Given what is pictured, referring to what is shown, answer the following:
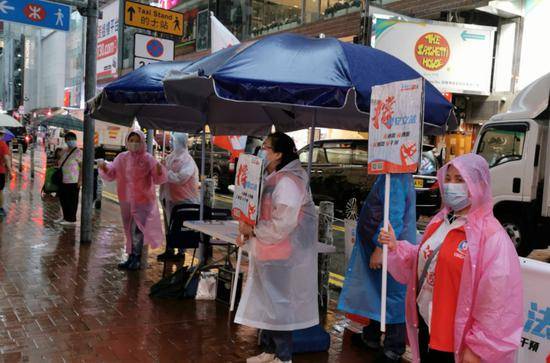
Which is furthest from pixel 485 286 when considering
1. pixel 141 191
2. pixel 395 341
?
pixel 141 191

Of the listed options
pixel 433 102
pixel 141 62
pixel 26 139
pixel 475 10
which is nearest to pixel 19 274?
pixel 141 62

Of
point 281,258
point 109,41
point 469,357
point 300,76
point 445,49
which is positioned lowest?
point 469,357

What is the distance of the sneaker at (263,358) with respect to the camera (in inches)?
159

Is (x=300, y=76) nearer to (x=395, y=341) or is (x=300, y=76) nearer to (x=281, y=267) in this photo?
(x=281, y=267)

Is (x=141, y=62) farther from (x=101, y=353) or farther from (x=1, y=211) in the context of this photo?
(x=101, y=353)

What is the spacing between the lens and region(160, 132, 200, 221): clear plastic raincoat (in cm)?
720

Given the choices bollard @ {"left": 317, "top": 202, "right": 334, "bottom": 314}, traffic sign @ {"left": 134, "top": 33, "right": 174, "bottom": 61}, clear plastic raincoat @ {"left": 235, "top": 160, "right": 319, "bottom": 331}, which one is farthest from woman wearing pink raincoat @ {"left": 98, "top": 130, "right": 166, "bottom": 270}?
clear plastic raincoat @ {"left": 235, "top": 160, "right": 319, "bottom": 331}

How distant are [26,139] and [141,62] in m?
29.4

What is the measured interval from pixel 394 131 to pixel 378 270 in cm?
137

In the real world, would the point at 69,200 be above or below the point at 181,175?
below

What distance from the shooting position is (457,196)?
8.93 ft

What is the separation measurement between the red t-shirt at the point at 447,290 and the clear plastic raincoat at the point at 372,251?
1.36 metres

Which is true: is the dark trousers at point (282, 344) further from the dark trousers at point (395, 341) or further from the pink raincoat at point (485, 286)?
the pink raincoat at point (485, 286)

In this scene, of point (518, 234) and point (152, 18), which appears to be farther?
point (518, 234)
